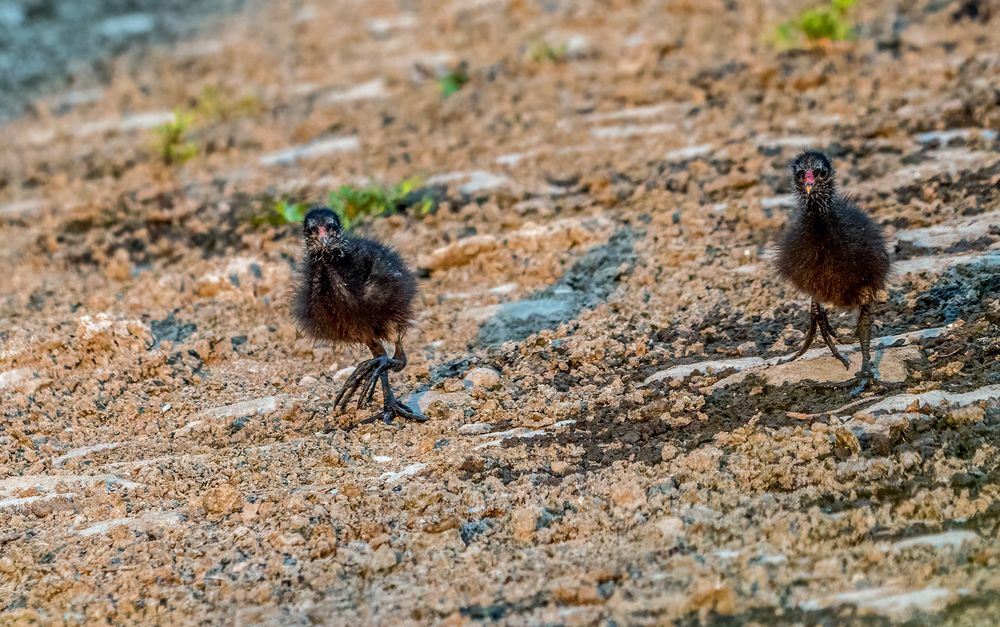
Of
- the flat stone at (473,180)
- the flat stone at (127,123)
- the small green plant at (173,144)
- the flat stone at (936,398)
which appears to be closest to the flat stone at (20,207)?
the small green plant at (173,144)

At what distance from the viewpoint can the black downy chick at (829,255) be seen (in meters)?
6.60

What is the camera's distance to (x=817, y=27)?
36.2 feet

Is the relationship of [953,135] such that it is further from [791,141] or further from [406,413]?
[406,413]

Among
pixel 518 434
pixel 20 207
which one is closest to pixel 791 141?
pixel 518 434

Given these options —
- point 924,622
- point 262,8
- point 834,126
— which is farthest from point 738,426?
point 262,8

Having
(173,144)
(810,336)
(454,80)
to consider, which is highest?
(454,80)

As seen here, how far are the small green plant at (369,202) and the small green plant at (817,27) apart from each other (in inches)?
157

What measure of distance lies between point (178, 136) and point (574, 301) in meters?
5.13

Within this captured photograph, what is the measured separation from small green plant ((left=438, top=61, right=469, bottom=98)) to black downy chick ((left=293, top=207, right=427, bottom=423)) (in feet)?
15.4

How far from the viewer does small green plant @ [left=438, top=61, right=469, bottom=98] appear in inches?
459

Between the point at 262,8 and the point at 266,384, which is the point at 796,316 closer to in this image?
the point at 266,384

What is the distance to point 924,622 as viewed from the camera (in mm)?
4422

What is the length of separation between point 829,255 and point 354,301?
9.02 ft

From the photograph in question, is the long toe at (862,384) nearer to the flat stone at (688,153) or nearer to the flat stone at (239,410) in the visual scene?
the flat stone at (239,410)
